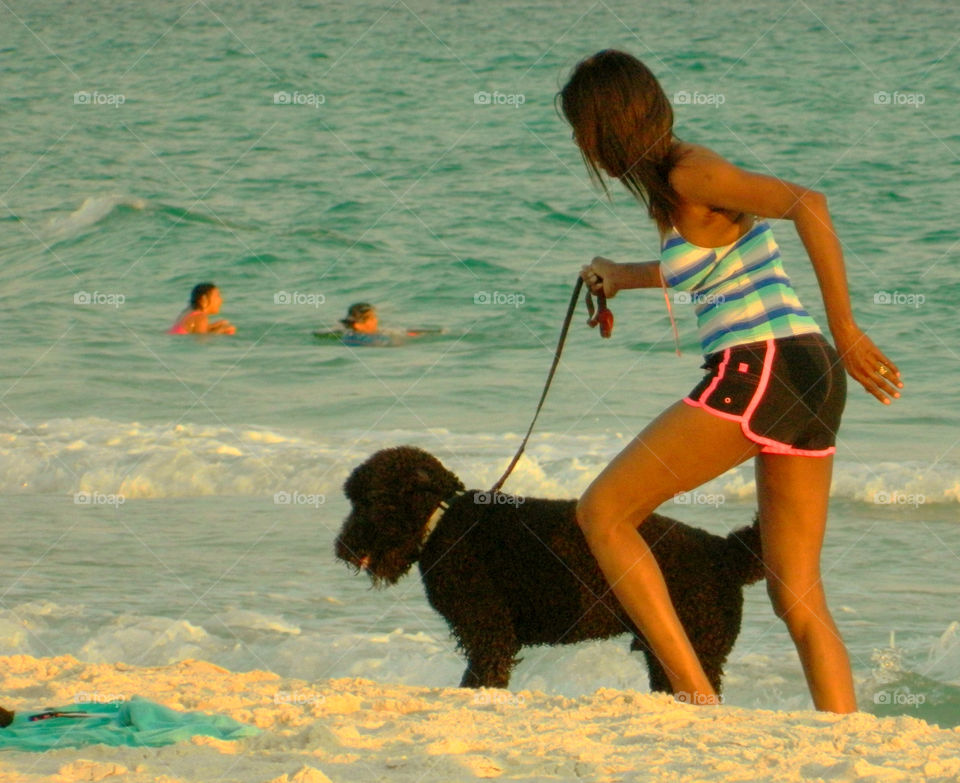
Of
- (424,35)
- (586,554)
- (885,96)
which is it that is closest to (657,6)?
(424,35)

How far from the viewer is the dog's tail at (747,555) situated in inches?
155

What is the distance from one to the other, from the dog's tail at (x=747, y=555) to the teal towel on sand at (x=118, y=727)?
59.6 inches

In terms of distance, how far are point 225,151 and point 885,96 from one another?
10.1 metres

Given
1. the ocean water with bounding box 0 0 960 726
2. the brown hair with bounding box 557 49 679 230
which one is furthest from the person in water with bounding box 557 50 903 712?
the ocean water with bounding box 0 0 960 726

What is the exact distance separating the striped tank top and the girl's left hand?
228 mm

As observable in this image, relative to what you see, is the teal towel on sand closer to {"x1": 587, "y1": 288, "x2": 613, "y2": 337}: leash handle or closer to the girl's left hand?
{"x1": 587, "y1": 288, "x2": 613, "y2": 337}: leash handle

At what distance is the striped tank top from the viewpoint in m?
3.35

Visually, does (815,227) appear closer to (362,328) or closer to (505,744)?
(505,744)

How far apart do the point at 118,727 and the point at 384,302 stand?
10.4 m

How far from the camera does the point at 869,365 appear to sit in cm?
311

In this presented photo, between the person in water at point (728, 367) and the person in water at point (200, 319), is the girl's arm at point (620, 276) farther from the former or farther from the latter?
the person in water at point (200, 319)

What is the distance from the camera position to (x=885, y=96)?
20.0 metres

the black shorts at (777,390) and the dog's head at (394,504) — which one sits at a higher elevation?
the black shorts at (777,390)

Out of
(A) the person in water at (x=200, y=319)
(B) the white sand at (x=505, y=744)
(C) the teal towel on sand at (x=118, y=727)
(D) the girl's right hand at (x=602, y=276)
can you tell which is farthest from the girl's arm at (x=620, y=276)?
(A) the person in water at (x=200, y=319)
